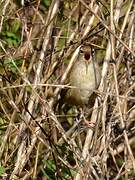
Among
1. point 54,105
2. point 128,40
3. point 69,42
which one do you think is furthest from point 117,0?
point 54,105

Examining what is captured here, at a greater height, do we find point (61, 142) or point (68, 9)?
point (68, 9)

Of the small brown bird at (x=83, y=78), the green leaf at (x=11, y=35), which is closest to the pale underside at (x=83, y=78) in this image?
the small brown bird at (x=83, y=78)

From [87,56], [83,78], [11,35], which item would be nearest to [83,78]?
[83,78]

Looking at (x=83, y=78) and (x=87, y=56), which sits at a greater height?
(x=87, y=56)

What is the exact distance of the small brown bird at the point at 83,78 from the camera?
3879mm

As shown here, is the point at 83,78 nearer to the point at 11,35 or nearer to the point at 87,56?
the point at 87,56

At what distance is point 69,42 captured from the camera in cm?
366

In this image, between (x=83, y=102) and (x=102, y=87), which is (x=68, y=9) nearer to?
(x=83, y=102)

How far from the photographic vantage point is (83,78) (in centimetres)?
392

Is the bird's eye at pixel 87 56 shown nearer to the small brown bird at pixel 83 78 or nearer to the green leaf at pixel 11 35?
the small brown bird at pixel 83 78

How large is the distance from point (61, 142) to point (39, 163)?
182 mm

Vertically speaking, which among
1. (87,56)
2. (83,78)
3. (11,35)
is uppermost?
(11,35)

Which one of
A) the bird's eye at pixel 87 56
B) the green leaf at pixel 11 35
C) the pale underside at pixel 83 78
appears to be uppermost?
the green leaf at pixel 11 35

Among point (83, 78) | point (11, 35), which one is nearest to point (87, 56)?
point (83, 78)
